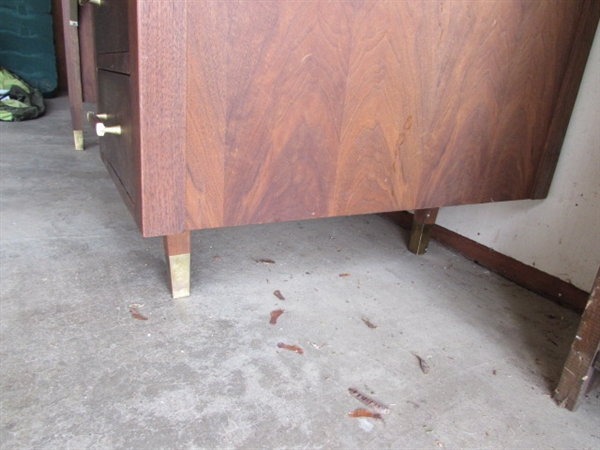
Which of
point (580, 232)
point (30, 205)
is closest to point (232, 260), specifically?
point (30, 205)

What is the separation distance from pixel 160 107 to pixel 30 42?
4.72m

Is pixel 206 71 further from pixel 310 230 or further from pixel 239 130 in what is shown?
pixel 310 230

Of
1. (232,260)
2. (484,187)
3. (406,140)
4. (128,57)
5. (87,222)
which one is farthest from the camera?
(87,222)

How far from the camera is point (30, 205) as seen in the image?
1.50m

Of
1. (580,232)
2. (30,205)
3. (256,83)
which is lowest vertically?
(30,205)

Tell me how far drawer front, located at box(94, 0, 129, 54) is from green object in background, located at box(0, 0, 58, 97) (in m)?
4.00

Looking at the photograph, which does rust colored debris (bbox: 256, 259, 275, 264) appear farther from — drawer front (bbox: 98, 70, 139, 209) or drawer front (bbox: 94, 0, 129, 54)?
drawer front (bbox: 94, 0, 129, 54)

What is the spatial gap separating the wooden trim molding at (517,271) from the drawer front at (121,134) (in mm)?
1037

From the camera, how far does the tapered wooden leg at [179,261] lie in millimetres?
938

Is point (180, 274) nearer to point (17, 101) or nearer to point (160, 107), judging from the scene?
point (160, 107)

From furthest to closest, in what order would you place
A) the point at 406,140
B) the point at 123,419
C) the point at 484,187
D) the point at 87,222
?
the point at 87,222 → the point at 484,187 → the point at 406,140 → the point at 123,419

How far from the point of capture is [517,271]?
1276mm

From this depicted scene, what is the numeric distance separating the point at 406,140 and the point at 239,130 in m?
0.38

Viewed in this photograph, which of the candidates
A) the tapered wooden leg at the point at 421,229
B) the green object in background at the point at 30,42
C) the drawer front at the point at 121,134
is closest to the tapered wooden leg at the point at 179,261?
the drawer front at the point at 121,134
